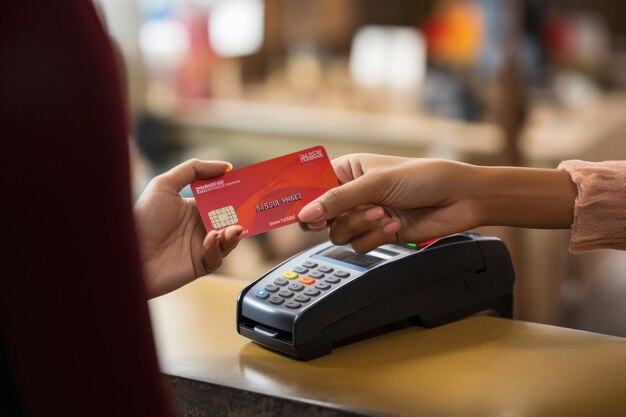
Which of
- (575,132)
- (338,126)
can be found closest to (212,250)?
(575,132)

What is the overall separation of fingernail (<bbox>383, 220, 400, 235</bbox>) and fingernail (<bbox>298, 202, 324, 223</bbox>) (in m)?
0.08

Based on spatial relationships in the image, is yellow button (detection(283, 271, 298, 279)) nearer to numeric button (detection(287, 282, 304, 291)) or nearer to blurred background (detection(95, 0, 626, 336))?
numeric button (detection(287, 282, 304, 291))

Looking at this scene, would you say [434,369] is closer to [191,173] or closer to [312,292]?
[312,292]

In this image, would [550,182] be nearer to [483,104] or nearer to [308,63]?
[483,104]

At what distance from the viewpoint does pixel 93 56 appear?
18.6 inches

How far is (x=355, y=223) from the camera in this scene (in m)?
1.00

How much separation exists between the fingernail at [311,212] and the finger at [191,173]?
95 mm

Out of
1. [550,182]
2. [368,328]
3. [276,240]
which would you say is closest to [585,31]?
[276,240]

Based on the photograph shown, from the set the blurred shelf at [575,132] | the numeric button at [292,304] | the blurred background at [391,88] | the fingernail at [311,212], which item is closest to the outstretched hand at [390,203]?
the fingernail at [311,212]

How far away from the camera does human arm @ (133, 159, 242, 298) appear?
1.00 meters

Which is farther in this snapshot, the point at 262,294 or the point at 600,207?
the point at 600,207

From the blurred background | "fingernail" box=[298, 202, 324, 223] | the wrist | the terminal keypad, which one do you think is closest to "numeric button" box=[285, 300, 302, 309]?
the terminal keypad

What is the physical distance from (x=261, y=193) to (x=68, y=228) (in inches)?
18.6

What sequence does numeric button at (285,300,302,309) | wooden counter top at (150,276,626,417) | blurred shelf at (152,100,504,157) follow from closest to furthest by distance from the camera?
wooden counter top at (150,276,626,417) → numeric button at (285,300,302,309) → blurred shelf at (152,100,504,157)
